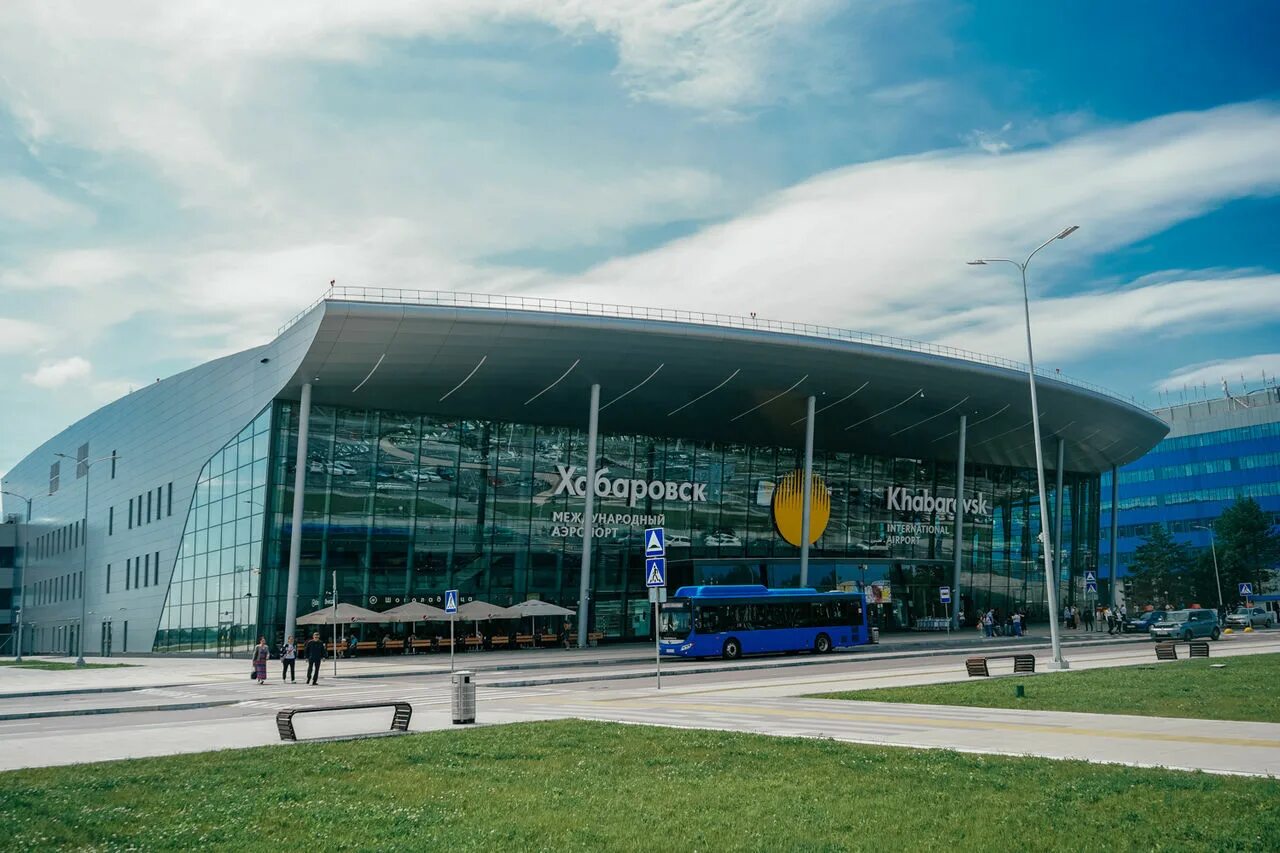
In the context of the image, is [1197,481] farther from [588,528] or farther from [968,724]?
[968,724]

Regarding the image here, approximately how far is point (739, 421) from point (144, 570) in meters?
35.9

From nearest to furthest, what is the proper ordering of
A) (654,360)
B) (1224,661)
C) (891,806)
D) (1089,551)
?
Result: (891,806)
(1224,661)
(654,360)
(1089,551)

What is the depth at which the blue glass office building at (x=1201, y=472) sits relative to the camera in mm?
117688

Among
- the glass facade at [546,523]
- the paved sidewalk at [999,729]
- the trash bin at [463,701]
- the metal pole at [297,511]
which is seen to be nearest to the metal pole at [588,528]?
the glass facade at [546,523]

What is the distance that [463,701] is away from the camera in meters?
18.3

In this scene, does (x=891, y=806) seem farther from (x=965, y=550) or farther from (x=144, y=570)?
(x=965, y=550)

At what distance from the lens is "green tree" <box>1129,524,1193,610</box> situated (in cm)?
9819

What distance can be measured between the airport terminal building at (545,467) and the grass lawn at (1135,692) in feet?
79.9

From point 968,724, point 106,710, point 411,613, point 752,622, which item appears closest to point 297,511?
point 411,613

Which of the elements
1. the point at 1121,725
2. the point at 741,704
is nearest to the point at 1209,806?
the point at 1121,725

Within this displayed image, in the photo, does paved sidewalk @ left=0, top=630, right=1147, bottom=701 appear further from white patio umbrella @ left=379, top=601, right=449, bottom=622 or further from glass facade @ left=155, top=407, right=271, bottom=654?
white patio umbrella @ left=379, top=601, right=449, bottom=622

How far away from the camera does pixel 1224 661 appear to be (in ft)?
96.6

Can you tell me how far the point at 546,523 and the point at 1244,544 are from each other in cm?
6650

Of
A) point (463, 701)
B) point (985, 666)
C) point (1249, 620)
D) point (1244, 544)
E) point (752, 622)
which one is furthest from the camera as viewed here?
point (1244, 544)
